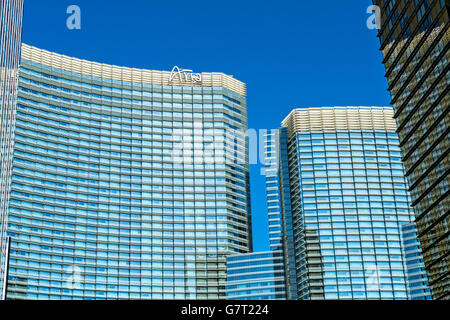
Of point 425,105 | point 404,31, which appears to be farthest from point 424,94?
point 404,31

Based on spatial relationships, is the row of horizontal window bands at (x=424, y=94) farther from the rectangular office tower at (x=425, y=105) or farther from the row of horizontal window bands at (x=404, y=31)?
the row of horizontal window bands at (x=404, y=31)

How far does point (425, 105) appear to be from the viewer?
99.2 metres

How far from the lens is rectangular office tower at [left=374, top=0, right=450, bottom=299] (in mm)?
91812

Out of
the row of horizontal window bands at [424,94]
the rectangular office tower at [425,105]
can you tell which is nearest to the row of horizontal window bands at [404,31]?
the rectangular office tower at [425,105]

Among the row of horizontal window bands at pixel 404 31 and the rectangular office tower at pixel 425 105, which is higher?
the row of horizontal window bands at pixel 404 31

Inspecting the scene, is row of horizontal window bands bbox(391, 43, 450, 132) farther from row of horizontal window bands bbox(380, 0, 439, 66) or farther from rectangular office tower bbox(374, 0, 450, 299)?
row of horizontal window bands bbox(380, 0, 439, 66)

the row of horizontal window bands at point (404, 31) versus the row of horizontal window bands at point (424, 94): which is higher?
the row of horizontal window bands at point (404, 31)

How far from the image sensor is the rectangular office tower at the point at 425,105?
9181 cm

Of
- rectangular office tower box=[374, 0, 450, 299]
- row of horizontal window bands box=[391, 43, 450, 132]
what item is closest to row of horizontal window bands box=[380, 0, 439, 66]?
rectangular office tower box=[374, 0, 450, 299]

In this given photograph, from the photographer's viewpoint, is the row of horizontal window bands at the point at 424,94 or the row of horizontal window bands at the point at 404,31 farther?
the row of horizontal window bands at the point at 404,31

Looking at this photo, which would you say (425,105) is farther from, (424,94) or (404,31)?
(404,31)

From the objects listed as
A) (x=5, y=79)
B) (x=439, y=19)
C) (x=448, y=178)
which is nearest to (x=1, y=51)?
(x=5, y=79)
